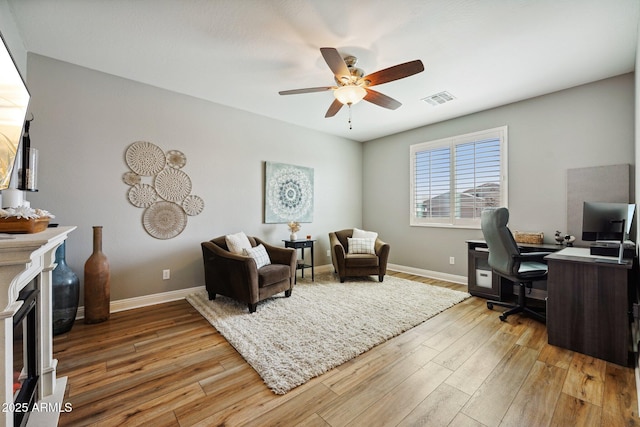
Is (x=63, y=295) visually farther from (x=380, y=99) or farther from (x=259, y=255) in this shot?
(x=380, y=99)

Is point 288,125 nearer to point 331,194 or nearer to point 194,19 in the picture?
point 331,194

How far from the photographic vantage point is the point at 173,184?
3.31 meters

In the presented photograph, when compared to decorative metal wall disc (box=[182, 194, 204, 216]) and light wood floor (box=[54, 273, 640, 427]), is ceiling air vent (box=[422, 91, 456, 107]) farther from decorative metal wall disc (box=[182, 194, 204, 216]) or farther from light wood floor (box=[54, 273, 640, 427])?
decorative metal wall disc (box=[182, 194, 204, 216])

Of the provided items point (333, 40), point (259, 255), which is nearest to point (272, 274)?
point (259, 255)

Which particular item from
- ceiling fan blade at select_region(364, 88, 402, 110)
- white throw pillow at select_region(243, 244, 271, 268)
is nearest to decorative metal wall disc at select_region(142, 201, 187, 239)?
white throw pillow at select_region(243, 244, 271, 268)

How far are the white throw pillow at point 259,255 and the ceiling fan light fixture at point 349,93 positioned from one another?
204 centimetres

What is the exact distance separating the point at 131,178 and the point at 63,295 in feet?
4.43

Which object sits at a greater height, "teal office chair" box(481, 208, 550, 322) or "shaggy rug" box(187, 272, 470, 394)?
"teal office chair" box(481, 208, 550, 322)

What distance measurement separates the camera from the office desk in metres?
1.94

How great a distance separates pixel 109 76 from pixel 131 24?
3.74 ft

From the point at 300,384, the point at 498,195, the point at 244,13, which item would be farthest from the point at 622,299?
the point at 244,13

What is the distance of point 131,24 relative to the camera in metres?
2.13

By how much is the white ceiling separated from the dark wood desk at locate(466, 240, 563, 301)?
199 centimetres

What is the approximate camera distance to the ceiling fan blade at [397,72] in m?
2.04
